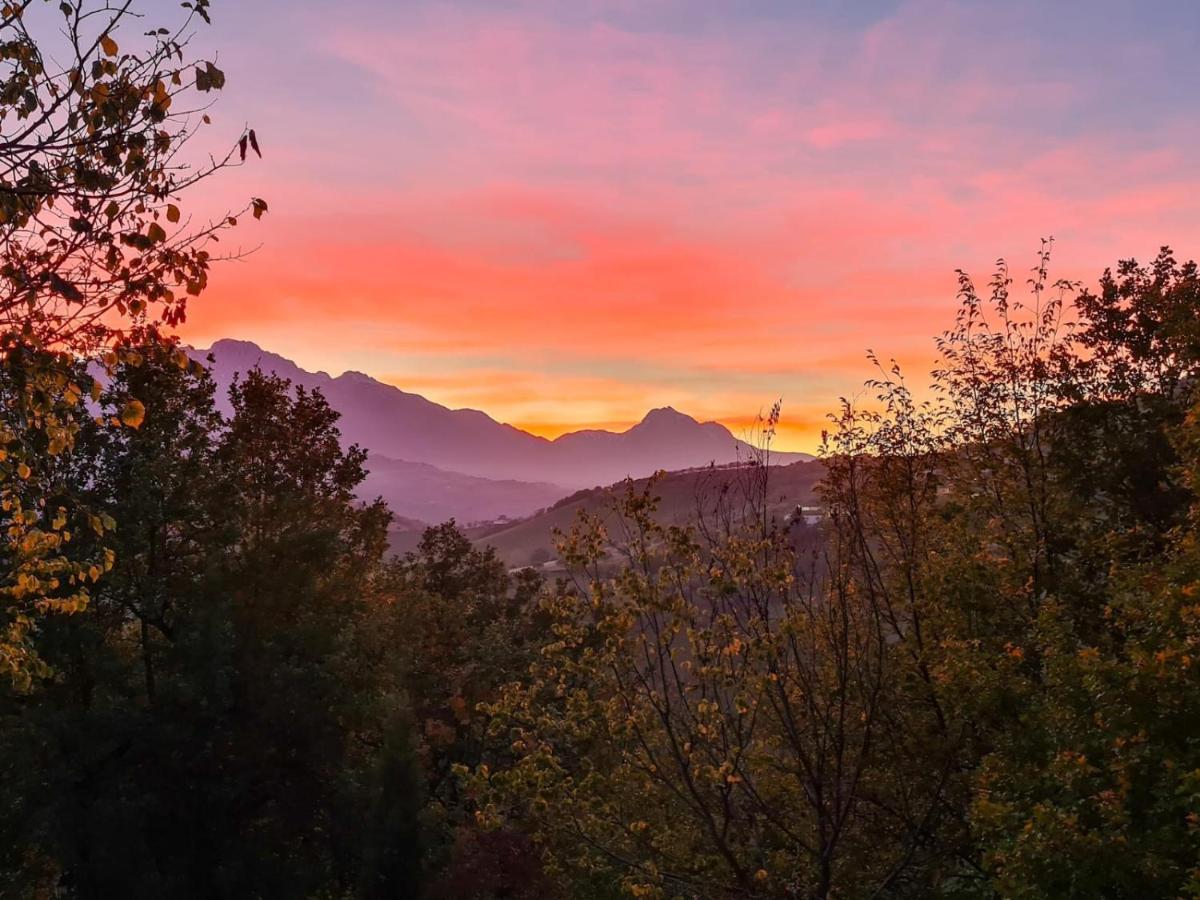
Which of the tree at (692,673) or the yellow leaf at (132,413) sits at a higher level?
the yellow leaf at (132,413)

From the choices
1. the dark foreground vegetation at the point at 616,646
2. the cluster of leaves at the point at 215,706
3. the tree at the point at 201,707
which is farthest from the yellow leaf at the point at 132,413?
the tree at the point at 201,707

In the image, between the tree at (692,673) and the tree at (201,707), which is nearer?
the tree at (692,673)

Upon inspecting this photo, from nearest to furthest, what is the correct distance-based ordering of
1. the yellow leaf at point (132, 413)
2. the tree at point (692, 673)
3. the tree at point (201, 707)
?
1. the yellow leaf at point (132, 413)
2. the tree at point (692, 673)
3. the tree at point (201, 707)

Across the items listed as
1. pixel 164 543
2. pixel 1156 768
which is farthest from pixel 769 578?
pixel 164 543

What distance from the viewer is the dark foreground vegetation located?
9.04 meters

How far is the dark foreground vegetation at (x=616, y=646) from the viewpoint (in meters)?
9.04

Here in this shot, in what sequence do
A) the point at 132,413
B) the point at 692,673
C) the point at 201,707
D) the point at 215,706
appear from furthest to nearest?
the point at 201,707 → the point at 215,706 → the point at 692,673 → the point at 132,413

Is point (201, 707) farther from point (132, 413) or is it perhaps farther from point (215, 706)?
point (132, 413)

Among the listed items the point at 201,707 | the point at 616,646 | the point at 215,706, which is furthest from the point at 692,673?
the point at 201,707

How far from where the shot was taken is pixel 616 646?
1002 cm

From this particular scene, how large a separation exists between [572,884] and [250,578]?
1386 cm

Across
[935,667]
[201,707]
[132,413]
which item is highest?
[132,413]

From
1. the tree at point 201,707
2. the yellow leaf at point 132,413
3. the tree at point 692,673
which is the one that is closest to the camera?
the yellow leaf at point 132,413

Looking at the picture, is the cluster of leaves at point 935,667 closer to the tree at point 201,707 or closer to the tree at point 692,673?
the tree at point 692,673
